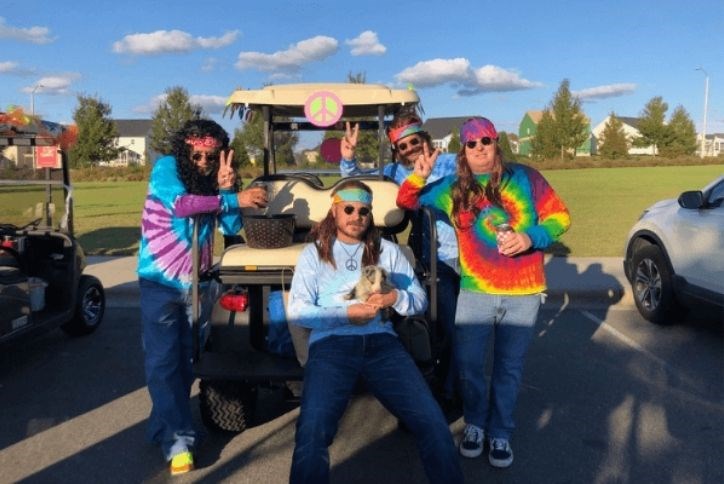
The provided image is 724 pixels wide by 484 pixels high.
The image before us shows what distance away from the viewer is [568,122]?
6362 centimetres

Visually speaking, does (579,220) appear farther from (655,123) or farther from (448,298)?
(655,123)

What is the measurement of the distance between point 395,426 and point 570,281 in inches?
182

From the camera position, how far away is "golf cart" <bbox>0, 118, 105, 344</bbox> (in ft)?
17.5

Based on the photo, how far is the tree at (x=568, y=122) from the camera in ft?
209

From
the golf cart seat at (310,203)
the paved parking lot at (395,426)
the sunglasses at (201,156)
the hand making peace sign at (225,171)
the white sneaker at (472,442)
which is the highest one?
the sunglasses at (201,156)

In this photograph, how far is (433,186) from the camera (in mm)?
3635

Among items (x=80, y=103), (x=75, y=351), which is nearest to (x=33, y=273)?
(x=75, y=351)

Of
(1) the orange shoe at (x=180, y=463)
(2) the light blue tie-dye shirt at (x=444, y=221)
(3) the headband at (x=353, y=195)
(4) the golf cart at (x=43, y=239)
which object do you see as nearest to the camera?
(3) the headband at (x=353, y=195)

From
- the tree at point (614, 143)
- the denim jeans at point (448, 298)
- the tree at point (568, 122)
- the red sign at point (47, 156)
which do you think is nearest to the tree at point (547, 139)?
the tree at point (568, 122)

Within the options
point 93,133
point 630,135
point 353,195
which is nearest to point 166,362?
point 353,195

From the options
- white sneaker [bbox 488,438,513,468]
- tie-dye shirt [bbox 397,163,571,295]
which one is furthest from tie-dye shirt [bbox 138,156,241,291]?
white sneaker [bbox 488,438,513,468]

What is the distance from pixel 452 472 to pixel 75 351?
Result: 4103 millimetres

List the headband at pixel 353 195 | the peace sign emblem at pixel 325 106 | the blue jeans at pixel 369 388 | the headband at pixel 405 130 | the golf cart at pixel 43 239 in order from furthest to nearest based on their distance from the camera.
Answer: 1. the golf cart at pixel 43 239
2. the peace sign emblem at pixel 325 106
3. the headband at pixel 405 130
4. the headband at pixel 353 195
5. the blue jeans at pixel 369 388

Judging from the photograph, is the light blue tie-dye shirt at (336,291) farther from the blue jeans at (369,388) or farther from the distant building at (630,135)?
the distant building at (630,135)
